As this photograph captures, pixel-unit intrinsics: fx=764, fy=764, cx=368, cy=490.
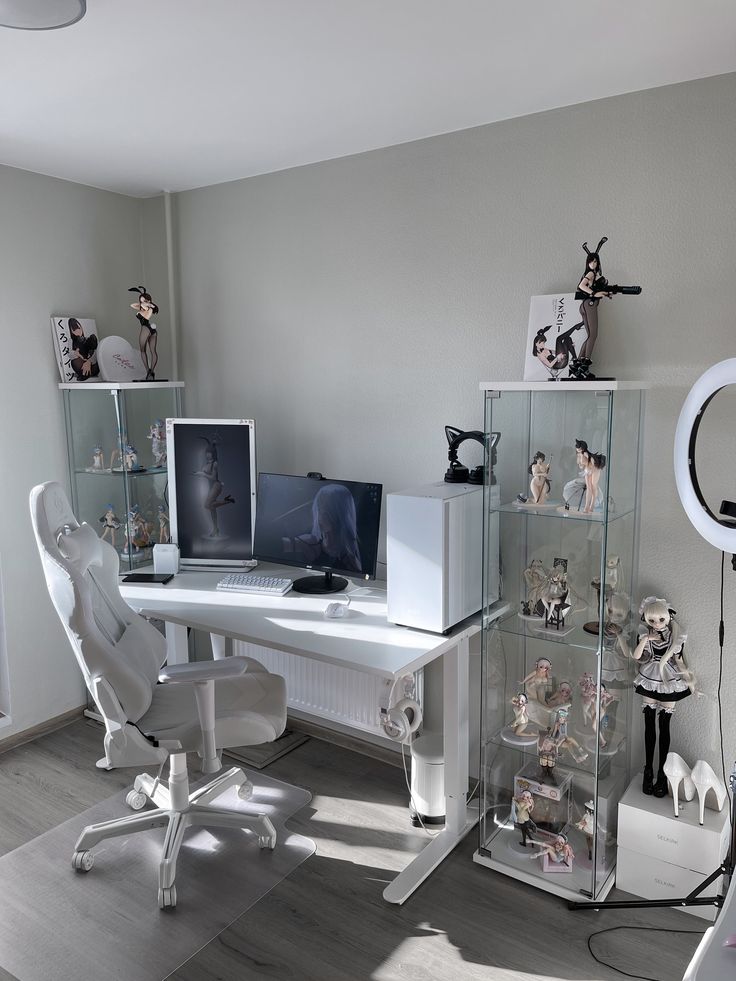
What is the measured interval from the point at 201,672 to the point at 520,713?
104 cm

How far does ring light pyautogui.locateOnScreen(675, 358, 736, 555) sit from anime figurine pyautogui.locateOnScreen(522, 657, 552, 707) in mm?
742

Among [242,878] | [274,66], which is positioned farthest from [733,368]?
[242,878]

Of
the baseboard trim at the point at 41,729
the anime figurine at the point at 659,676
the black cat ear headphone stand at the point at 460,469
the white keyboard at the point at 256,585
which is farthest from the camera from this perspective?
the baseboard trim at the point at 41,729

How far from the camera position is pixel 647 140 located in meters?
2.34

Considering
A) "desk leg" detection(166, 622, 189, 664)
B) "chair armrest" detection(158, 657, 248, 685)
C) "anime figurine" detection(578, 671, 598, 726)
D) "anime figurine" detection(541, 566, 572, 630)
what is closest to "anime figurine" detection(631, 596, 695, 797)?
"anime figurine" detection(578, 671, 598, 726)

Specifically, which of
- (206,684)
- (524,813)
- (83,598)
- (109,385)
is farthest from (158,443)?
(524,813)

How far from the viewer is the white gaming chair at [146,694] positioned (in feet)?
7.14

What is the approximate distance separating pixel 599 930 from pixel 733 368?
1.63m

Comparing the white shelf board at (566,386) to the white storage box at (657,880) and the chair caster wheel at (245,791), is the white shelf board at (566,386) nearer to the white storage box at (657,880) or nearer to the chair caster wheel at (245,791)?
the white storage box at (657,880)

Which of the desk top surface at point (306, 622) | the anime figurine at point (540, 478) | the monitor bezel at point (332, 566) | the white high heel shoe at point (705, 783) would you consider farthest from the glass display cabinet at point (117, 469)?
the white high heel shoe at point (705, 783)

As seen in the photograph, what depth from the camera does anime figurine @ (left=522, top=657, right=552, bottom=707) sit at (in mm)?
2484

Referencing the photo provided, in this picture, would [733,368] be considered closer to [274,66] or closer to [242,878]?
[274,66]

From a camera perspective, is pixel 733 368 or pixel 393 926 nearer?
pixel 733 368

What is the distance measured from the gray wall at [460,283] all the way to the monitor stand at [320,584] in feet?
1.48
